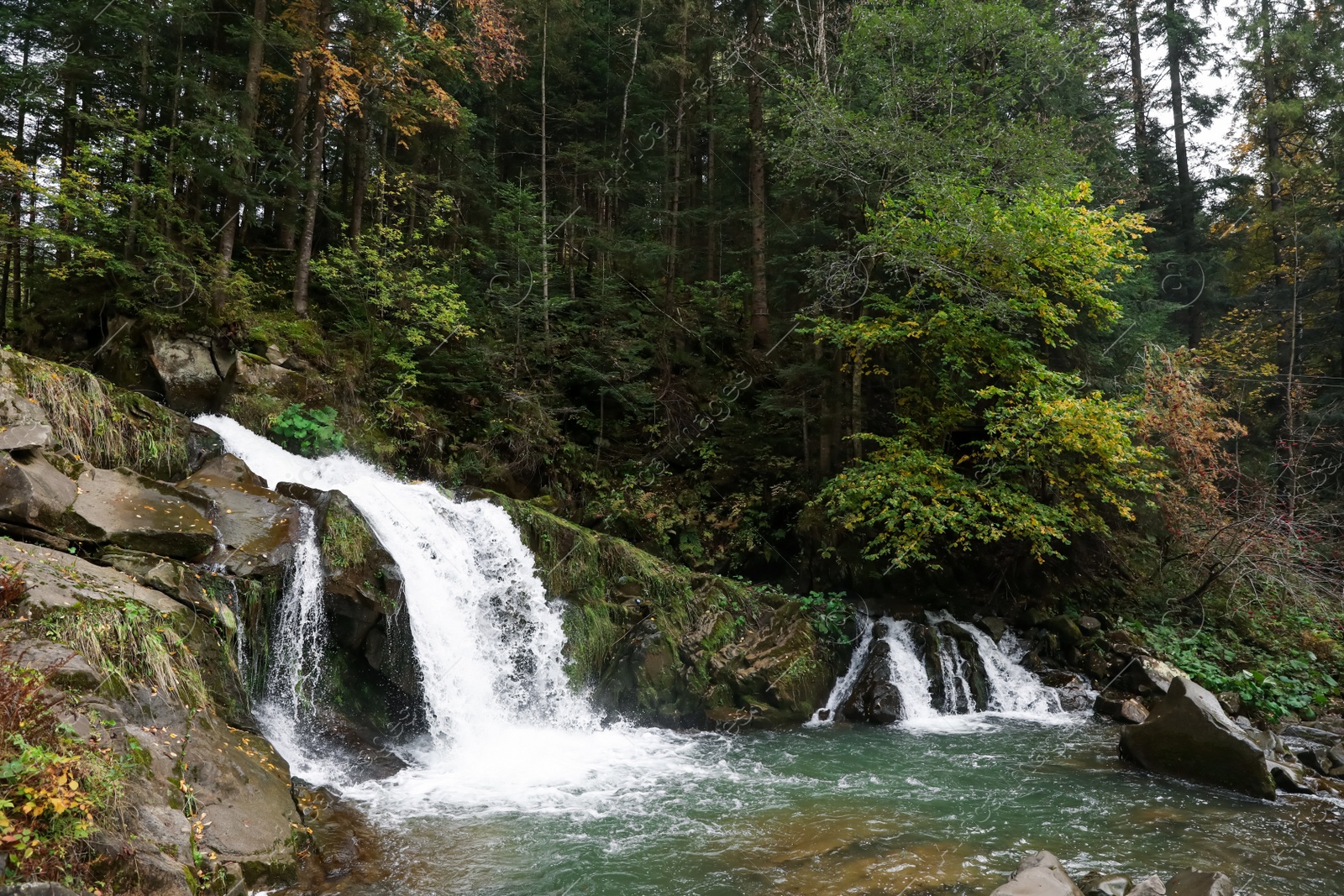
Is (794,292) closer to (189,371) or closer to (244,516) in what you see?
(189,371)

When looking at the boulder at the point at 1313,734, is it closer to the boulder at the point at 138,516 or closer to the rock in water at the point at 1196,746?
the rock in water at the point at 1196,746

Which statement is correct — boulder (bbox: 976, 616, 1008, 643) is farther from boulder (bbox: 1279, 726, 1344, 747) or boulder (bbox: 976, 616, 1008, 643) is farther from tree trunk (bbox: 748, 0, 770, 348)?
tree trunk (bbox: 748, 0, 770, 348)

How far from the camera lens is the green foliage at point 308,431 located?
35.1ft

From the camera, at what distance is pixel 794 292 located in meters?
→ 16.4

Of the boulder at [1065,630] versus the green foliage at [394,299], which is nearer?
the boulder at [1065,630]

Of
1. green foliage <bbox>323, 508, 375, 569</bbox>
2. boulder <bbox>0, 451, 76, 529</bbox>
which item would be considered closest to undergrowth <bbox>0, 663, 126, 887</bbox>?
boulder <bbox>0, 451, 76, 529</bbox>

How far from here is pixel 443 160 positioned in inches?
715

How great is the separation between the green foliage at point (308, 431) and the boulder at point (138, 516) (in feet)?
11.4

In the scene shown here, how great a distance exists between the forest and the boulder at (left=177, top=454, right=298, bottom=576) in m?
3.08

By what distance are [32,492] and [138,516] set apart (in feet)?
3.02

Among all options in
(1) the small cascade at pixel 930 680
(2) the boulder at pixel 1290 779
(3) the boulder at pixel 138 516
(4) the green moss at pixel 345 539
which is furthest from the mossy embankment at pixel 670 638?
(2) the boulder at pixel 1290 779

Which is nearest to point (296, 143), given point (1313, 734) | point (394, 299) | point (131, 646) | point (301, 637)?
point (394, 299)

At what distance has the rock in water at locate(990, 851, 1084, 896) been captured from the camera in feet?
14.7

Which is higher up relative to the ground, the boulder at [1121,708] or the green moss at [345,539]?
the green moss at [345,539]
